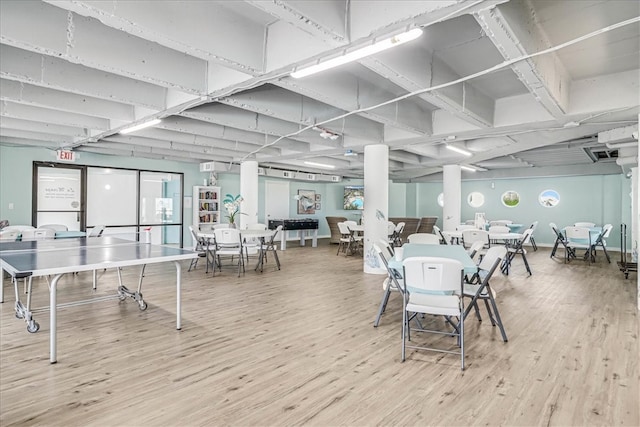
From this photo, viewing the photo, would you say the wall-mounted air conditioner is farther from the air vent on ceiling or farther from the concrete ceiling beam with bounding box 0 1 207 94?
the air vent on ceiling

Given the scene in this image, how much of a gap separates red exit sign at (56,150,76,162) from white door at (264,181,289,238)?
19.1ft

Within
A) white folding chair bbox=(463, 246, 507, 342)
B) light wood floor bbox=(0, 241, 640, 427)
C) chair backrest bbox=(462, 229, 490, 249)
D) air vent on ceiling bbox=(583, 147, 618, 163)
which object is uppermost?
air vent on ceiling bbox=(583, 147, 618, 163)

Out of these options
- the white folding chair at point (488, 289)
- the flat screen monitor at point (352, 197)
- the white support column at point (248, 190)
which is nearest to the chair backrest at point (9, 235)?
the white support column at point (248, 190)

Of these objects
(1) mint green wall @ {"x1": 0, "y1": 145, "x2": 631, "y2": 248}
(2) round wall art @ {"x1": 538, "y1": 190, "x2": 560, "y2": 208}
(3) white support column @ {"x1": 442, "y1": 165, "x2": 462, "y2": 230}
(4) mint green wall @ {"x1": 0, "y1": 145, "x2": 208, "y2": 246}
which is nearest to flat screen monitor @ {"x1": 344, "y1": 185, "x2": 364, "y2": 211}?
(1) mint green wall @ {"x1": 0, "y1": 145, "x2": 631, "y2": 248}

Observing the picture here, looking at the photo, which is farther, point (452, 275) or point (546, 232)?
point (546, 232)

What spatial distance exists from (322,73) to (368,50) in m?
1.37

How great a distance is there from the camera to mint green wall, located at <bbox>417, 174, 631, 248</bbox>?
11.1 metres

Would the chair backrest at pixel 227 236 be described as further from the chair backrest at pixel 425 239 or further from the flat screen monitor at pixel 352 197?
the flat screen monitor at pixel 352 197

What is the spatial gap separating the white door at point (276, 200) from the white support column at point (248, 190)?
2.91 meters

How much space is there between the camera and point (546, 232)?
12.2 metres

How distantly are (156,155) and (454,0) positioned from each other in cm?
834

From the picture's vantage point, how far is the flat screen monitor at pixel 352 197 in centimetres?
1502

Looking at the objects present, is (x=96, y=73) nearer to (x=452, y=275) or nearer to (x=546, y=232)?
(x=452, y=275)

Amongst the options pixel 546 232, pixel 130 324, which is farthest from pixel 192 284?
pixel 546 232
